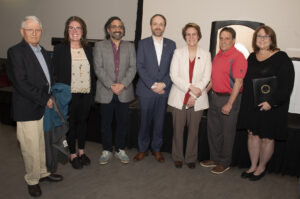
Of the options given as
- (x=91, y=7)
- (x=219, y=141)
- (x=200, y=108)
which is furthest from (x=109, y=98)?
(x=91, y=7)

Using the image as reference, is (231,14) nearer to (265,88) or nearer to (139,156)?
(265,88)

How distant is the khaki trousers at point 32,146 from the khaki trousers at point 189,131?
54.5 inches

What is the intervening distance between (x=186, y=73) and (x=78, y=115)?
4.05 ft

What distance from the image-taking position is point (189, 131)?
290 cm

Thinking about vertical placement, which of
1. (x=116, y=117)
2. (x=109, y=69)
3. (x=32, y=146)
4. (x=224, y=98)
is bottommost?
(x=32, y=146)

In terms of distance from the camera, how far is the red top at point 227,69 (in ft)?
8.36

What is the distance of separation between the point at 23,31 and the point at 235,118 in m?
2.18

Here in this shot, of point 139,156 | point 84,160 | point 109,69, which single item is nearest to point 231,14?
point 109,69

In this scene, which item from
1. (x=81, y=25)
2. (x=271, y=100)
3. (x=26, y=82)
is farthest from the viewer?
(x=81, y=25)

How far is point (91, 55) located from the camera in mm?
2689

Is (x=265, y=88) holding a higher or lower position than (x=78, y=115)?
higher

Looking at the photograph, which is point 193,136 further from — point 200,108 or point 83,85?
point 83,85

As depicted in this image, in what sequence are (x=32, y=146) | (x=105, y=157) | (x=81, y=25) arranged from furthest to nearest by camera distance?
(x=105, y=157) → (x=81, y=25) → (x=32, y=146)

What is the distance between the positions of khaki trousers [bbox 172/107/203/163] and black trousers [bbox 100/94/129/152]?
575 mm
